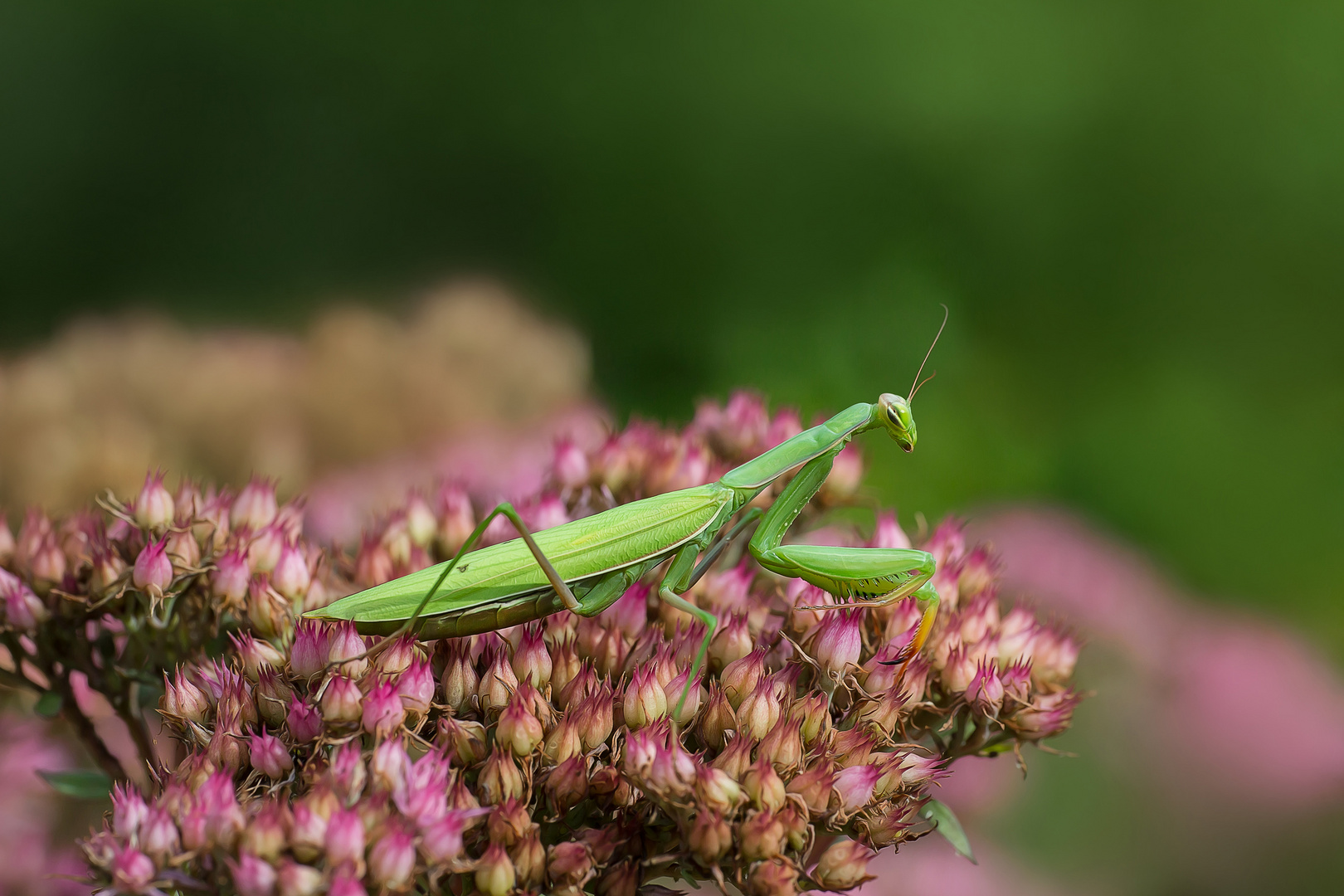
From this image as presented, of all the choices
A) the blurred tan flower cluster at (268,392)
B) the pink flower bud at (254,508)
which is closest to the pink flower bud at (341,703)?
the pink flower bud at (254,508)

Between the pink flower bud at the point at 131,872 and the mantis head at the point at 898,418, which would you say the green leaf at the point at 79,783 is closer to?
the pink flower bud at the point at 131,872

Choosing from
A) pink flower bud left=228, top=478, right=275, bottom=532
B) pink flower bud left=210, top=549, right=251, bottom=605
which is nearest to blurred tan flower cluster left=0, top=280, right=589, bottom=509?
pink flower bud left=228, top=478, right=275, bottom=532

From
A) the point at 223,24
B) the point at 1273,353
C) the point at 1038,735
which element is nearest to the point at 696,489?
the point at 1038,735

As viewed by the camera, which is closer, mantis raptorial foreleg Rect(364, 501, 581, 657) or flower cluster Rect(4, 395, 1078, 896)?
flower cluster Rect(4, 395, 1078, 896)

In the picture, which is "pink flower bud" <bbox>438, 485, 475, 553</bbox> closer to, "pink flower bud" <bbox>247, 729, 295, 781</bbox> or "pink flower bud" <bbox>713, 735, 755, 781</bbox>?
"pink flower bud" <bbox>247, 729, 295, 781</bbox>

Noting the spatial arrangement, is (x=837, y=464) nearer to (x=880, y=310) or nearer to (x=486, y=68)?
(x=880, y=310)

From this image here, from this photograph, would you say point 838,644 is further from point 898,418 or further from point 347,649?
point 347,649

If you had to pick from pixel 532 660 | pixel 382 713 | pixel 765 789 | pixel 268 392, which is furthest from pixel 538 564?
pixel 268 392
